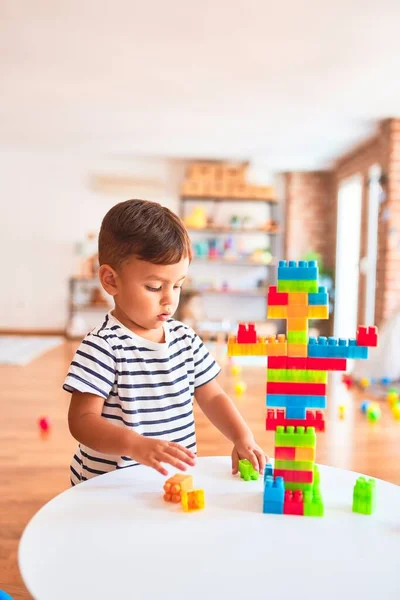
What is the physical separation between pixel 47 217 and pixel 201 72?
3.90 meters

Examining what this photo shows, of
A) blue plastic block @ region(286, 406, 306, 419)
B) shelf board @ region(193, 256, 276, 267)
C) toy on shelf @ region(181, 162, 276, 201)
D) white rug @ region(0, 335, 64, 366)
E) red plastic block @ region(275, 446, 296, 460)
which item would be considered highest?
toy on shelf @ region(181, 162, 276, 201)

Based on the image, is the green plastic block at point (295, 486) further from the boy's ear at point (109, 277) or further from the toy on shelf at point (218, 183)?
the toy on shelf at point (218, 183)

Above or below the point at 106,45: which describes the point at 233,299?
below

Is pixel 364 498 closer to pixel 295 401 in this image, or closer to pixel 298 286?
pixel 295 401

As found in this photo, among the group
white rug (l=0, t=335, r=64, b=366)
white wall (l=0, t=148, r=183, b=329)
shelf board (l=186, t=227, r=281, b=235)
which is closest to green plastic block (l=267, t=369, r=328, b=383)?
white rug (l=0, t=335, r=64, b=366)

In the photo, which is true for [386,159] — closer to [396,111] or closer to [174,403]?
[396,111]

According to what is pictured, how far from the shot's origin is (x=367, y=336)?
76cm

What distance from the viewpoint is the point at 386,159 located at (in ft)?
17.3

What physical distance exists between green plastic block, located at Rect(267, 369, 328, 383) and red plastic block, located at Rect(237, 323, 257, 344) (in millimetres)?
47

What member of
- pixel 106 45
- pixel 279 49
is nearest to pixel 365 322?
pixel 279 49

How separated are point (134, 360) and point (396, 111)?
15.1ft

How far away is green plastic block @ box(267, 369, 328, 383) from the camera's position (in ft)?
2.56

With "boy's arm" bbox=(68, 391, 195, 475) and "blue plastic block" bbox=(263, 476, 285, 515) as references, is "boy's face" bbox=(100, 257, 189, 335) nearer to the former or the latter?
"boy's arm" bbox=(68, 391, 195, 475)

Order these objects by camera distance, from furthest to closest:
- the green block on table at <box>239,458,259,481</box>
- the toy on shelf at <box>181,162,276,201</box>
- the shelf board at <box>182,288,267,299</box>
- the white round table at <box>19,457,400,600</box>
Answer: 1. the shelf board at <box>182,288,267,299</box>
2. the toy on shelf at <box>181,162,276,201</box>
3. the green block on table at <box>239,458,259,481</box>
4. the white round table at <box>19,457,400,600</box>
